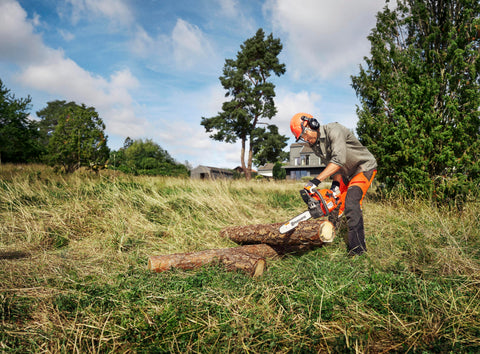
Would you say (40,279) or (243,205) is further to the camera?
(243,205)

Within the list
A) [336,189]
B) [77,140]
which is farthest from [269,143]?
[336,189]

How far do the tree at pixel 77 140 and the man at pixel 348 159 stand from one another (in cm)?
820

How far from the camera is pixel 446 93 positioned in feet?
20.5

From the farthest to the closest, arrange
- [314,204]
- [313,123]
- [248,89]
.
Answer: [248,89] < [313,123] < [314,204]

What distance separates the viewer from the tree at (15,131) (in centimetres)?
1515

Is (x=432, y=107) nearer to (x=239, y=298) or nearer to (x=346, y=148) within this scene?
(x=346, y=148)

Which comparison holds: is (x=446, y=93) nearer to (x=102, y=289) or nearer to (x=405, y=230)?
(x=405, y=230)

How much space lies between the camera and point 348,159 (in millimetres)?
4121

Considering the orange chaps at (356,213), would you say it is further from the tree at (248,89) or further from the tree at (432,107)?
the tree at (248,89)

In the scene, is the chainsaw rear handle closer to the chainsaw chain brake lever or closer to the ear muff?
the chainsaw chain brake lever

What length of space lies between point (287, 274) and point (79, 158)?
30.2ft

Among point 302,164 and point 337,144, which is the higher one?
point 302,164

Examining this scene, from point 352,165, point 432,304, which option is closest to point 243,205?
point 352,165

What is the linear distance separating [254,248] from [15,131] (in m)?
17.4
